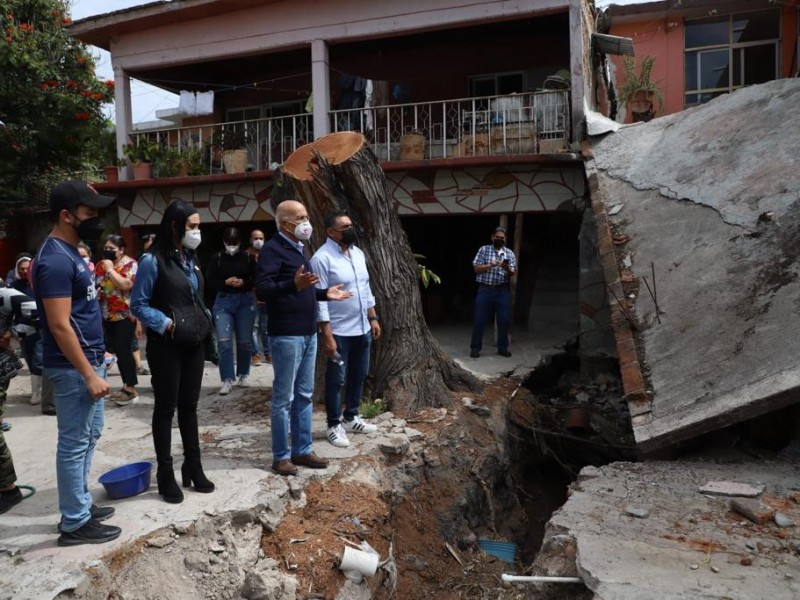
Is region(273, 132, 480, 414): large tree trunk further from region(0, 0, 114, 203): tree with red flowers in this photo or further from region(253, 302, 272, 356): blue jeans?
region(0, 0, 114, 203): tree with red flowers

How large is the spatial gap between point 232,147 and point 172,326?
29.9 feet

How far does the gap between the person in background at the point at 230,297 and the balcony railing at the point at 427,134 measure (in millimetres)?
4160

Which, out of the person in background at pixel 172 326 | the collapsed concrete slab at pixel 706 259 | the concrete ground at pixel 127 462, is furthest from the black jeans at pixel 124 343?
the collapsed concrete slab at pixel 706 259

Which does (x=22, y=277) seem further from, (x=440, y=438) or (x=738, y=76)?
(x=738, y=76)

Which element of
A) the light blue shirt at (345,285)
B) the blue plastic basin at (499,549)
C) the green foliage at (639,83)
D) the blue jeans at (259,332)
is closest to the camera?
the light blue shirt at (345,285)

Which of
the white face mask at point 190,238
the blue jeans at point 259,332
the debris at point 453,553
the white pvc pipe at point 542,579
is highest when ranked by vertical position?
the white face mask at point 190,238

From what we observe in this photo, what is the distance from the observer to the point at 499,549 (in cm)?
483

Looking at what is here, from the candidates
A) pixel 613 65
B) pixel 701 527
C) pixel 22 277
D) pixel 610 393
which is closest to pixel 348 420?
pixel 701 527

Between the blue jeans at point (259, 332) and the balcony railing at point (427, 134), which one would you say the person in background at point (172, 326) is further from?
the balcony railing at point (427, 134)

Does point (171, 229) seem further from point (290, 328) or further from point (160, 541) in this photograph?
point (160, 541)

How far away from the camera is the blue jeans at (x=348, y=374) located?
Result: 4.61 metres

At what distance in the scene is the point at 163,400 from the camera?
3471 millimetres

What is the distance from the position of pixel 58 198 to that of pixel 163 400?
121 cm

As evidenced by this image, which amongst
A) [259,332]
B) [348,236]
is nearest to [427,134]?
[259,332]
